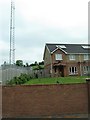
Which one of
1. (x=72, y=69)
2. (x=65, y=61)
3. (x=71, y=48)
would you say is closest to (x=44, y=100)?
(x=65, y=61)

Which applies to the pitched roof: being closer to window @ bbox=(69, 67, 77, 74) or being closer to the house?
the house

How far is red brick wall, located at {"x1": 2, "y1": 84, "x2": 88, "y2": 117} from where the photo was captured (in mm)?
14539

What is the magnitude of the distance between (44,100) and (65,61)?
32.4 metres

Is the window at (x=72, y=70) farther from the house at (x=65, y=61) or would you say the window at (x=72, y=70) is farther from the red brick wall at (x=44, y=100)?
the red brick wall at (x=44, y=100)

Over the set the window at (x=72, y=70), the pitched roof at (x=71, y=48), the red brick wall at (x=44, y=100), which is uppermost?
the pitched roof at (x=71, y=48)

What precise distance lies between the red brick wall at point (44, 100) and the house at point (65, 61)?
100ft

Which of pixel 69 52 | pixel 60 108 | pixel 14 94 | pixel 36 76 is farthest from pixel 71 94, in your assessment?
pixel 69 52

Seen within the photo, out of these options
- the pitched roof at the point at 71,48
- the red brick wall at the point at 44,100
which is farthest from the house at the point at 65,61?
the red brick wall at the point at 44,100

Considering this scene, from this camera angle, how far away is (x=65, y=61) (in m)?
46.8

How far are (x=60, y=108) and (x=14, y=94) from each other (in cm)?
268

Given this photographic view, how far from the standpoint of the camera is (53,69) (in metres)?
46.5

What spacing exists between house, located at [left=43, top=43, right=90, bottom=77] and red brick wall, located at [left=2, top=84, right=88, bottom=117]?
30569 mm

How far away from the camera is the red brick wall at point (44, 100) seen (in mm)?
14539

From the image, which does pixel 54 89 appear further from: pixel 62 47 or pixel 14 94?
pixel 62 47
